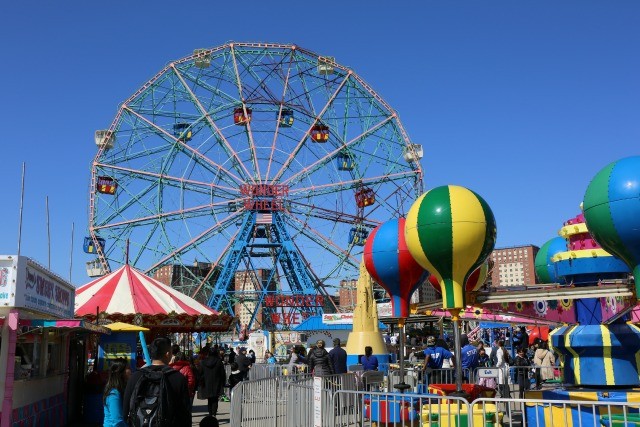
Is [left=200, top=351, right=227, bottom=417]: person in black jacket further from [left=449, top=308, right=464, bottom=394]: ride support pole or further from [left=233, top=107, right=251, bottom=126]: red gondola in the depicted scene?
[left=233, top=107, right=251, bottom=126]: red gondola

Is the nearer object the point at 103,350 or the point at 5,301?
the point at 5,301

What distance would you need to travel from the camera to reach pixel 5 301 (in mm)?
6652

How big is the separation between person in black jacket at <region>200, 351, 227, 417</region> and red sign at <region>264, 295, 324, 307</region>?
Result: 24248mm

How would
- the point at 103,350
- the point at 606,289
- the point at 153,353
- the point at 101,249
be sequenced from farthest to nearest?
the point at 101,249 < the point at 103,350 < the point at 606,289 < the point at 153,353

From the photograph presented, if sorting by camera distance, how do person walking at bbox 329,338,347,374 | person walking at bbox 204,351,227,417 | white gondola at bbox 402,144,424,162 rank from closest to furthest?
person walking at bbox 204,351,227,417 < person walking at bbox 329,338,347,374 < white gondola at bbox 402,144,424,162

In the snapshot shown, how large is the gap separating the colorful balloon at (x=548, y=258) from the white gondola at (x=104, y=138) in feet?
86.6

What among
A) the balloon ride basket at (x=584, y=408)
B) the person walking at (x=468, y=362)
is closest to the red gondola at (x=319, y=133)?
the person walking at (x=468, y=362)

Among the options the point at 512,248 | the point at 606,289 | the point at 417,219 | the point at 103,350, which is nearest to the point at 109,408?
the point at 417,219

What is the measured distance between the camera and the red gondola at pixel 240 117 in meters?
35.6

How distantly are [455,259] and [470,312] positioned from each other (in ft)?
33.4

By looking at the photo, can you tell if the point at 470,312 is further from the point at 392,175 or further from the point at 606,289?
the point at 392,175

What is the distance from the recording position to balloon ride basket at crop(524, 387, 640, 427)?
632 cm

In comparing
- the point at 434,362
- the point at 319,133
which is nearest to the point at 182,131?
the point at 319,133

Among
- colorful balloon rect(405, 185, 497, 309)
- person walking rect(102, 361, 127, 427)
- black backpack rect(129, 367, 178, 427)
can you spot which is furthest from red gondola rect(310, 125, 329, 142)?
black backpack rect(129, 367, 178, 427)
